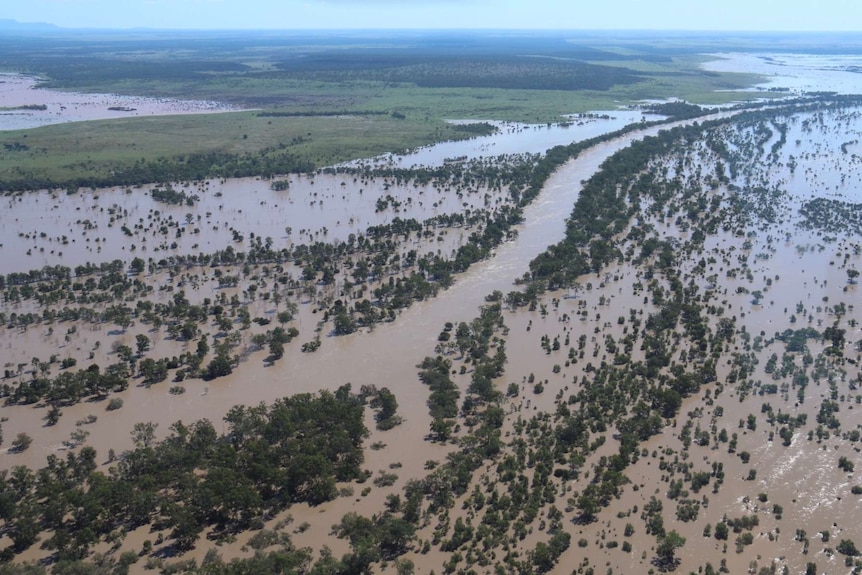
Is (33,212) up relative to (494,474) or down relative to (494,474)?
up

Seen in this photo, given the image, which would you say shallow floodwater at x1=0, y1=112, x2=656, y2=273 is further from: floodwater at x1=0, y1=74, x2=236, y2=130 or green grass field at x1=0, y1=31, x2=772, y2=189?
floodwater at x1=0, y1=74, x2=236, y2=130

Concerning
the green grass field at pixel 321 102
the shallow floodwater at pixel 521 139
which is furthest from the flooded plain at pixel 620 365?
the green grass field at pixel 321 102

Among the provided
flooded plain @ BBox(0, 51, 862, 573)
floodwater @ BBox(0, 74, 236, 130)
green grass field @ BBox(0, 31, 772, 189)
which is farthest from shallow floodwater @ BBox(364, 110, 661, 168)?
floodwater @ BBox(0, 74, 236, 130)

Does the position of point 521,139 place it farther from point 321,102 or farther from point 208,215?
point 321,102

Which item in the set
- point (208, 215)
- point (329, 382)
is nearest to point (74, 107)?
point (208, 215)

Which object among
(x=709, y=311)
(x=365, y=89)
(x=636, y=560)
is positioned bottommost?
(x=636, y=560)

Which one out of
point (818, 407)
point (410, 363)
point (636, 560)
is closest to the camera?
point (636, 560)

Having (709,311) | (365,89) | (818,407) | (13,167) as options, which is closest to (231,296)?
(709,311)

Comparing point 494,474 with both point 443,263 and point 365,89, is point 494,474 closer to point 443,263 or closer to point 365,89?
point 443,263

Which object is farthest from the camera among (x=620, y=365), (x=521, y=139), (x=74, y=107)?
(x=74, y=107)
